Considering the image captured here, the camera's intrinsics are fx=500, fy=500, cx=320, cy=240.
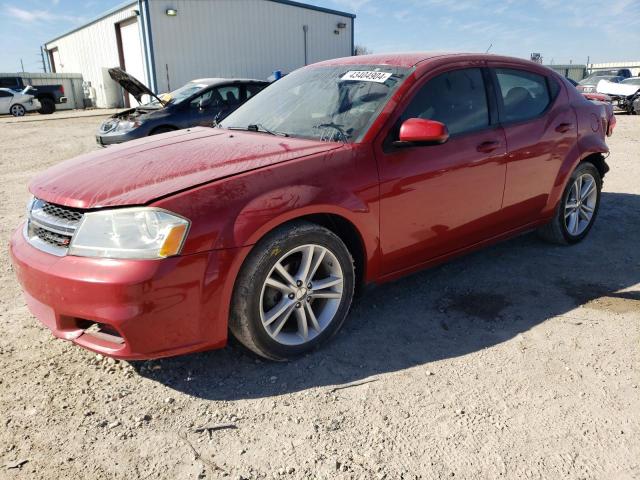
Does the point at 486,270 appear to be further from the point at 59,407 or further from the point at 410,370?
the point at 59,407

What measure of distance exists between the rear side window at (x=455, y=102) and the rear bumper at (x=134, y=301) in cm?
157

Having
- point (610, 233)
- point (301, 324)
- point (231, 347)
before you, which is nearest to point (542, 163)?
point (610, 233)

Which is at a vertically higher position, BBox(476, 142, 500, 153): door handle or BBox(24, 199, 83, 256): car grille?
BBox(476, 142, 500, 153): door handle

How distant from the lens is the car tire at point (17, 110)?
77.8 ft

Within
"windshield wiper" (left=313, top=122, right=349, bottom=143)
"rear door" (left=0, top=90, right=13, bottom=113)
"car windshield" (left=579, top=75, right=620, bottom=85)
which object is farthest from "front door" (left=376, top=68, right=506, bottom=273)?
"rear door" (left=0, top=90, right=13, bottom=113)

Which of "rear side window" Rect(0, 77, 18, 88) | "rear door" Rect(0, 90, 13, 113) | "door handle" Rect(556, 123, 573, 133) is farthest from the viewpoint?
"rear side window" Rect(0, 77, 18, 88)

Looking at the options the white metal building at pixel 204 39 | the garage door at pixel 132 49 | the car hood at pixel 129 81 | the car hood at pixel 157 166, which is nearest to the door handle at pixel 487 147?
the car hood at pixel 157 166

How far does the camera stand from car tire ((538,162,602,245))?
427cm

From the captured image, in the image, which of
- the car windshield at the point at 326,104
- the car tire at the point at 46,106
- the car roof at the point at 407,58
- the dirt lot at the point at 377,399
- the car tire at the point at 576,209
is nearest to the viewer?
the dirt lot at the point at 377,399

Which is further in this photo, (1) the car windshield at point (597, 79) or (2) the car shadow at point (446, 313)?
(1) the car windshield at point (597, 79)

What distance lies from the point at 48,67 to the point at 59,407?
44530 millimetres

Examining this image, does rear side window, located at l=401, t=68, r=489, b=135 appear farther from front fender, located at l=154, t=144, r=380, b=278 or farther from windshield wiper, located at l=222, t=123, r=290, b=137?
windshield wiper, located at l=222, t=123, r=290, b=137

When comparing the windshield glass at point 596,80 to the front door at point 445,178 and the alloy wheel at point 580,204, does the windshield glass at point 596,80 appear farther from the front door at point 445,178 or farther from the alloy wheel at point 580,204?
the front door at point 445,178

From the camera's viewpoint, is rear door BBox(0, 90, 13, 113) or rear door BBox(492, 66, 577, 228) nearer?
rear door BBox(492, 66, 577, 228)
